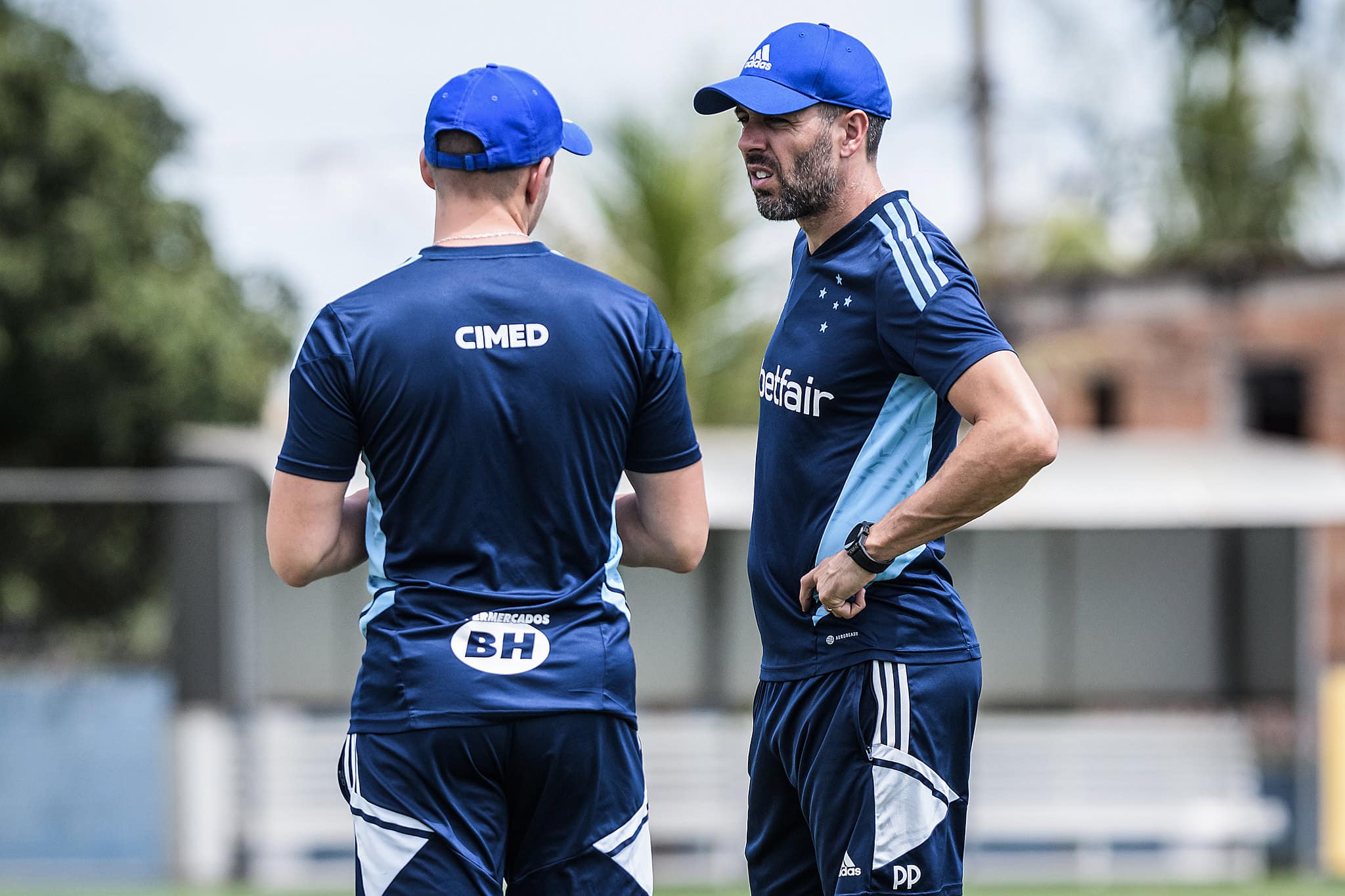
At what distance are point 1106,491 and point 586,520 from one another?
29.1 feet

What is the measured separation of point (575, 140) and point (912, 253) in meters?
0.68

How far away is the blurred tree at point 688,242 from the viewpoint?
547 inches

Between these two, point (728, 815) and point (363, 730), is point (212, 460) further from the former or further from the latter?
point (363, 730)

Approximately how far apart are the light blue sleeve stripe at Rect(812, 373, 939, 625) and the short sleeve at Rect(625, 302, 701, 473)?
382mm

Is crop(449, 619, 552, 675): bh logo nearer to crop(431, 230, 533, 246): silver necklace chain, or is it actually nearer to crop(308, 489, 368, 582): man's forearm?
crop(308, 489, 368, 582): man's forearm

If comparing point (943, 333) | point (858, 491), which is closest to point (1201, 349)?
point (858, 491)

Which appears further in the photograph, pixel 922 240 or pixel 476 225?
pixel 922 240

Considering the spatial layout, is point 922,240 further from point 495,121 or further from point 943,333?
point 495,121

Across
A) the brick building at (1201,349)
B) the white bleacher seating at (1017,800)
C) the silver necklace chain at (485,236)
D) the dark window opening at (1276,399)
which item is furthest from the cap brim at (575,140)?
the dark window opening at (1276,399)

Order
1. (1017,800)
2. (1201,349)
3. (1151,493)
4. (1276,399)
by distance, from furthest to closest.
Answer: (1276,399)
(1201,349)
(1017,800)
(1151,493)

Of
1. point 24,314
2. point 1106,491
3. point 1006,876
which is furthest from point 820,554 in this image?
point 24,314

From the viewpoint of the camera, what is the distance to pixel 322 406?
8.86 ft

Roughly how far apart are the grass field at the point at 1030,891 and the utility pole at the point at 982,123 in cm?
833

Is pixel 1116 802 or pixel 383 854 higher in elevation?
pixel 383 854
